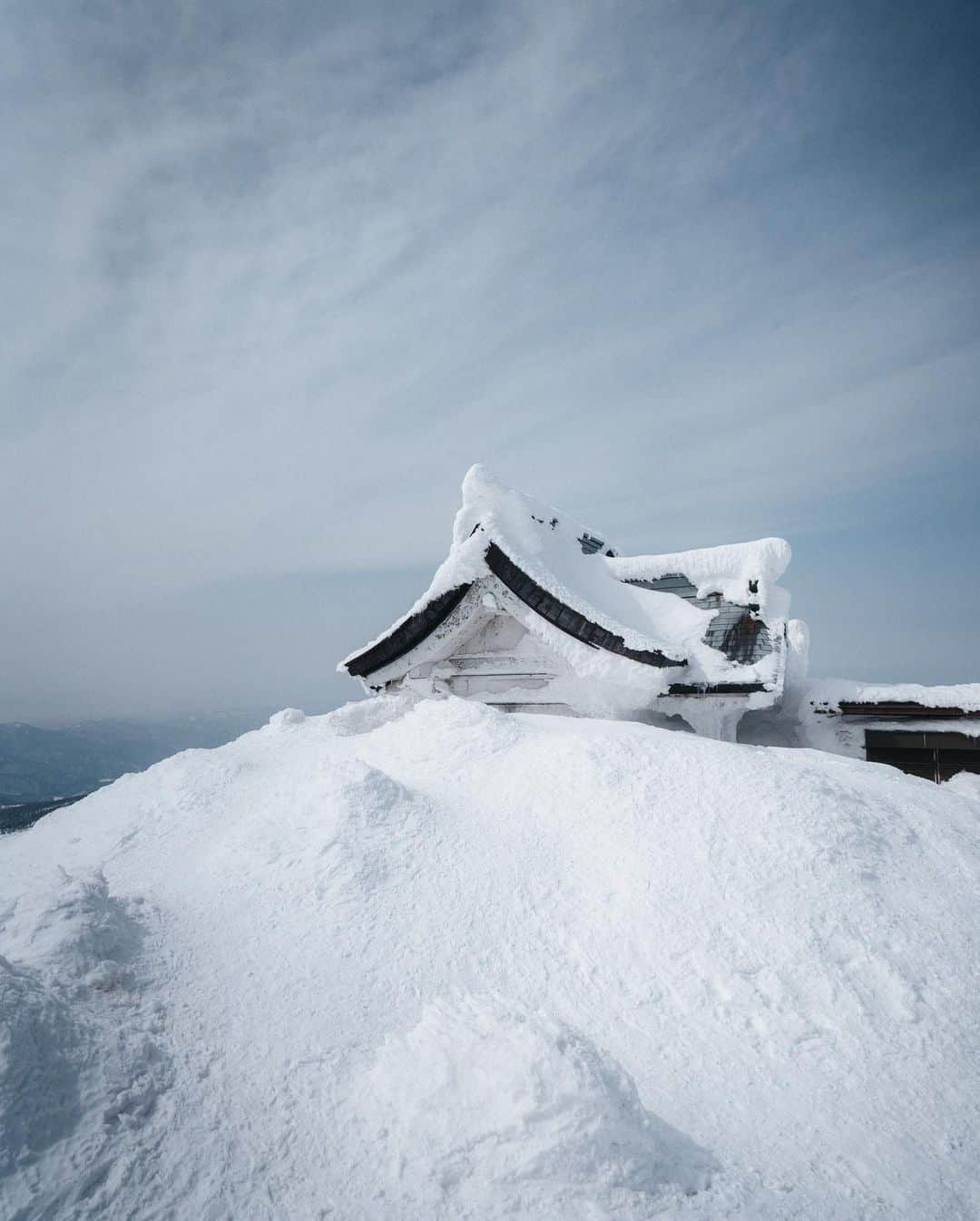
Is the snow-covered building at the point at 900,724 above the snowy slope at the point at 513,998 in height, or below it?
above

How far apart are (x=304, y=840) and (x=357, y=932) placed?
0.93 meters

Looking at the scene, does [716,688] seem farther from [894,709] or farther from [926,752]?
[926,752]

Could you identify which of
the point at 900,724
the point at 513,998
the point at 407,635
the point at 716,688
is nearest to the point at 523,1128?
the point at 513,998

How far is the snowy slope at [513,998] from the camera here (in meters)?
2.14

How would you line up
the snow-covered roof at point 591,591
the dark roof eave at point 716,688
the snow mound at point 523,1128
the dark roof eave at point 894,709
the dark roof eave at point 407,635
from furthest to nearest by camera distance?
the dark roof eave at point 407,635
the snow-covered roof at point 591,591
the dark roof eave at point 894,709
the dark roof eave at point 716,688
the snow mound at point 523,1128

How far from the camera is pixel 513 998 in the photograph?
312cm

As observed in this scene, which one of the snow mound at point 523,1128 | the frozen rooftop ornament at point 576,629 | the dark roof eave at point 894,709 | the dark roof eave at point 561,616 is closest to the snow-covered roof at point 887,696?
the dark roof eave at point 894,709

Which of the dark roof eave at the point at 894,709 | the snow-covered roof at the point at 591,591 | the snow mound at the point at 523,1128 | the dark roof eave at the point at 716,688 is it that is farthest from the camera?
the snow-covered roof at the point at 591,591

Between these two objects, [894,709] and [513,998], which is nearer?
[513,998]

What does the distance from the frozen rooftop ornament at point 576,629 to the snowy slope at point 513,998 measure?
2.15m

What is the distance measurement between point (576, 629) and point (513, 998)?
4.82 m

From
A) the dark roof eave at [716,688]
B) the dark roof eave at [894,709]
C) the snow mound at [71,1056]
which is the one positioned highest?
the dark roof eave at [894,709]

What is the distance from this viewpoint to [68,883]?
3.38 m

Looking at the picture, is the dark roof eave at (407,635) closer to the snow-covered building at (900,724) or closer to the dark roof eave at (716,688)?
the dark roof eave at (716,688)
